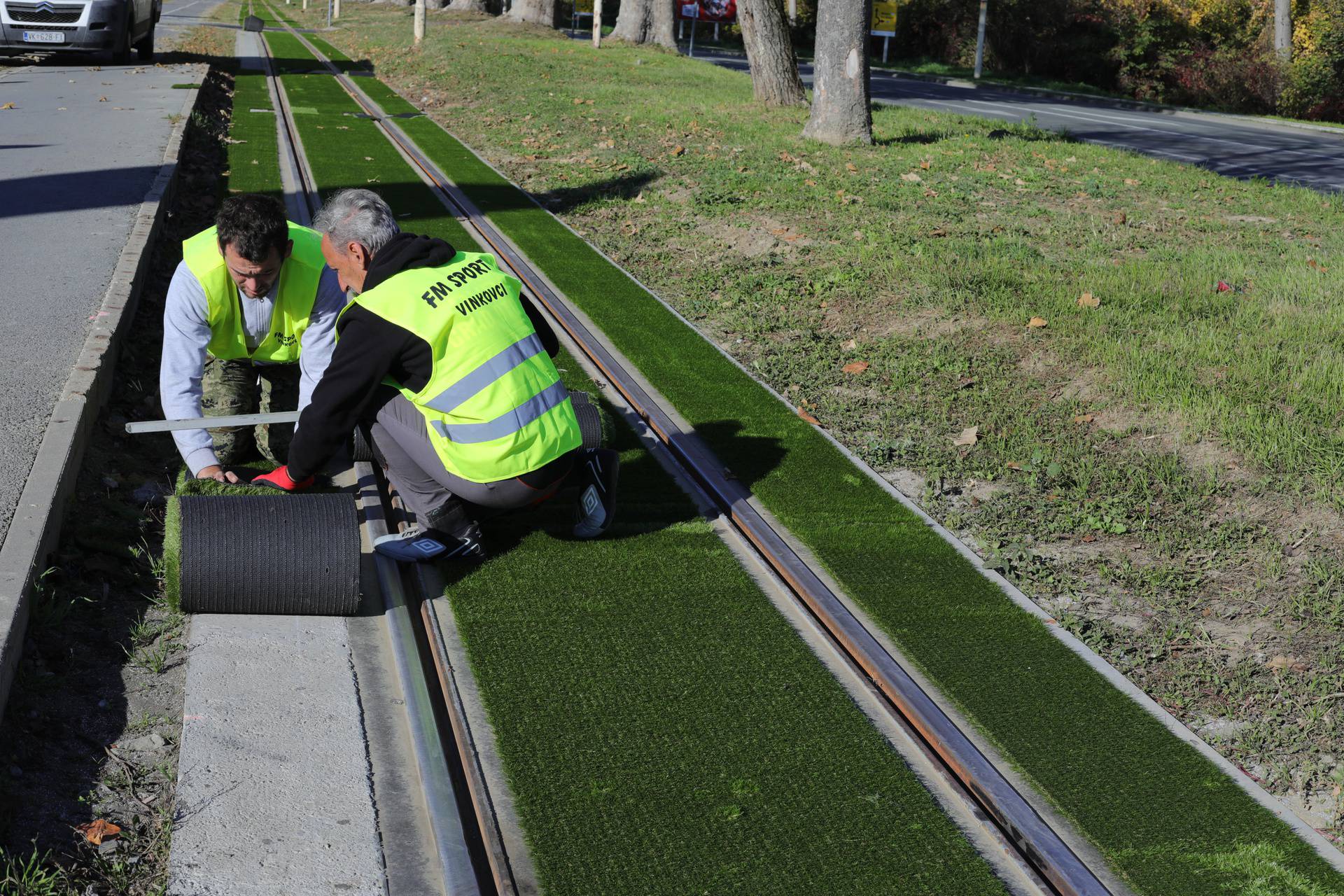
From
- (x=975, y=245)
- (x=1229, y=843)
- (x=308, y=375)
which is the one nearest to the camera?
(x=1229, y=843)

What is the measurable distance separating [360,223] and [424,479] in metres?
1.07

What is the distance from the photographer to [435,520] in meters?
4.85

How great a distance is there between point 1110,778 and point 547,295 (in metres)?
5.94

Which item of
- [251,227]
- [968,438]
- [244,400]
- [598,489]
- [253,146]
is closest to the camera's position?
[251,227]

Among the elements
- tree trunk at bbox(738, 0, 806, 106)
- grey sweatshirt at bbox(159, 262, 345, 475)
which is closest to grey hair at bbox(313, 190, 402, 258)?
grey sweatshirt at bbox(159, 262, 345, 475)

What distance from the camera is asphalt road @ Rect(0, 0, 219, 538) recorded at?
6102mm

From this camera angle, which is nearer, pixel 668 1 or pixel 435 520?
pixel 435 520

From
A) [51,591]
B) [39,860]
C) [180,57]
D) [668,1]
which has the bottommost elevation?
A: [39,860]

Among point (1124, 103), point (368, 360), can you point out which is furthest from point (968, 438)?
point (1124, 103)

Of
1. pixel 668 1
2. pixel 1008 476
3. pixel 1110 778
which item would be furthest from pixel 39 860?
pixel 668 1

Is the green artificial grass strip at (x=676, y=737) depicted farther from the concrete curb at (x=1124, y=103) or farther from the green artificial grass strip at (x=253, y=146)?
the concrete curb at (x=1124, y=103)

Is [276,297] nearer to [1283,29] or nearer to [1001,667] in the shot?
[1001,667]

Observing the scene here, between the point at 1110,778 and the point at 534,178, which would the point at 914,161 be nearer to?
the point at 534,178

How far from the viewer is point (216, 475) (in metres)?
4.98
